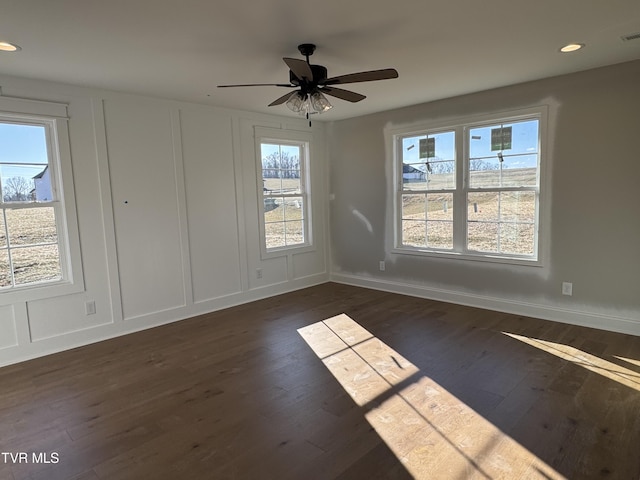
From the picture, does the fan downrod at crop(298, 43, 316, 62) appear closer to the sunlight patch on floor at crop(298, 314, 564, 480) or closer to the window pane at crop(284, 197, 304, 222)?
the sunlight patch on floor at crop(298, 314, 564, 480)

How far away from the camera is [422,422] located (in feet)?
7.75

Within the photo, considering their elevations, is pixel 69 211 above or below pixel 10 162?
below

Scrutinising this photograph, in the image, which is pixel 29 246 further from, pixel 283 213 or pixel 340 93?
pixel 340 93

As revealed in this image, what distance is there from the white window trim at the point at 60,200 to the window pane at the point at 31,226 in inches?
2.6

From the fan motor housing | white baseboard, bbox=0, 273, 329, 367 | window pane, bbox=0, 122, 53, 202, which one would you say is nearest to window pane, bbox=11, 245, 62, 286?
window pane, bbox=0, 122, 53, 202

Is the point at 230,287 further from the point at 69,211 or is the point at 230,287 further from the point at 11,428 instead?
the point at 11,428

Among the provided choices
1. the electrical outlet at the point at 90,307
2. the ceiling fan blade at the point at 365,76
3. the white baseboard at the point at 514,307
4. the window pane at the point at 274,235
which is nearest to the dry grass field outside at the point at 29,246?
the electrical outlet at the point at 90,307

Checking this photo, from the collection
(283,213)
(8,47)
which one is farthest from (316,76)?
(283,213)

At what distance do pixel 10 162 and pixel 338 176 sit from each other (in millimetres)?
3947

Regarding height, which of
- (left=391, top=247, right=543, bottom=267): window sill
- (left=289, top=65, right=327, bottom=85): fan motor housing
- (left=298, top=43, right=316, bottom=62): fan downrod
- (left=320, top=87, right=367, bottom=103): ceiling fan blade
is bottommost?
(left=391, top=247, right=543, bottom=267): window sill

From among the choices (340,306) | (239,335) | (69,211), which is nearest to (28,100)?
(69,211)

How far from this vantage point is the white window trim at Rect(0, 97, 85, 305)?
3416 mm

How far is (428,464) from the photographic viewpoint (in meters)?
2.00

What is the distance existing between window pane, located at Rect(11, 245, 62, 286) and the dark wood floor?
2.47ft
